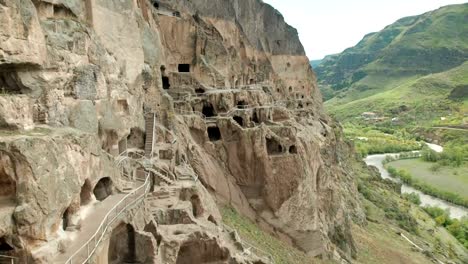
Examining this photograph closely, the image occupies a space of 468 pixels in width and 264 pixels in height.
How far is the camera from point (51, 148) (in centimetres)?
1233

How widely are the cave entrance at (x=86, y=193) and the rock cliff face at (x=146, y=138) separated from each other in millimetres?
51

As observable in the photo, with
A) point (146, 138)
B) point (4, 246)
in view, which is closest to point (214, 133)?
point (146, 138)

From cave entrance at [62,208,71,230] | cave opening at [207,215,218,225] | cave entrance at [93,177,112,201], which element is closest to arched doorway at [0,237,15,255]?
cave entrance at [62,208,71,230]

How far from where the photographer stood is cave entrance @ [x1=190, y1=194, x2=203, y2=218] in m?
21.5

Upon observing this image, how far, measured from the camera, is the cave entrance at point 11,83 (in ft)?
46.0

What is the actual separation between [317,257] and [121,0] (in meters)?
21.2

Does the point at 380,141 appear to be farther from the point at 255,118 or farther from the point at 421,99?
the point at 255,118

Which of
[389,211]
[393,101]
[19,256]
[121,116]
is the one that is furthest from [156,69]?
[393,101]

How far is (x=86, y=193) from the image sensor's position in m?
15.7

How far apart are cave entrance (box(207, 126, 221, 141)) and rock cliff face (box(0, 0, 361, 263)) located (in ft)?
0.79

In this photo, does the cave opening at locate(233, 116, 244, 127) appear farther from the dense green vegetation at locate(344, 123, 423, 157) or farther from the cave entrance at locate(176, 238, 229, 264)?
the dense green vegetation at locate(344, 123, 423, 157)

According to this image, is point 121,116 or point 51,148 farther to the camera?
point 121,116

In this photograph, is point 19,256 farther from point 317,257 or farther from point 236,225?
point 317,257

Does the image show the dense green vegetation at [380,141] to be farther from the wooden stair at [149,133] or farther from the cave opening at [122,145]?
the cave opening at [122,145]
